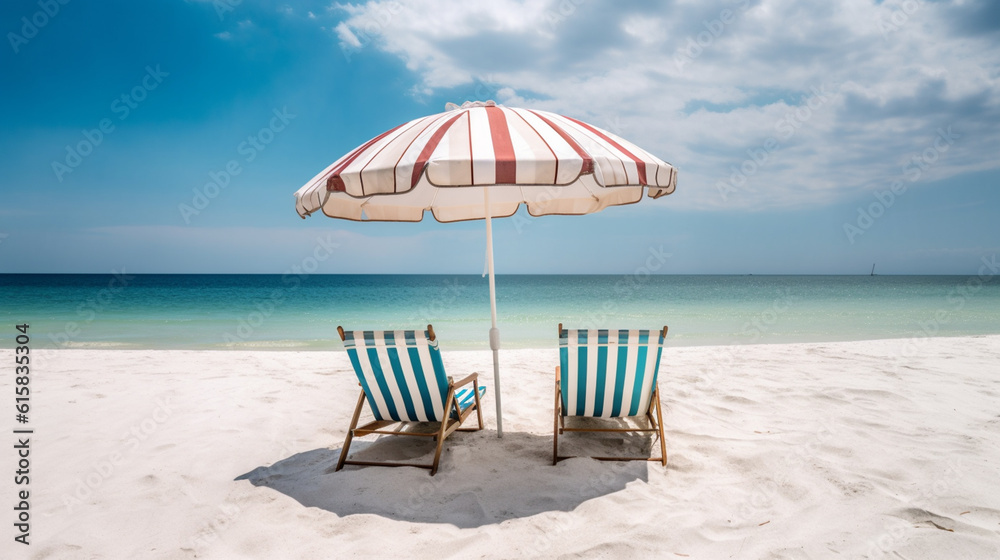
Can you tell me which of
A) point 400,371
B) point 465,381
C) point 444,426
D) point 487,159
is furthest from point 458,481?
point 487,159

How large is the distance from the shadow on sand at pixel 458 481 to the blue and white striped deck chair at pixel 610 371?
20 centimetres

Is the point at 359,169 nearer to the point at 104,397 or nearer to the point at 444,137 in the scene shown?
the point at 444,137

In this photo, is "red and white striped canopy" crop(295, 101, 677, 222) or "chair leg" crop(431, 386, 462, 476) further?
"chair leg" crop(431, 386, 462, 476)

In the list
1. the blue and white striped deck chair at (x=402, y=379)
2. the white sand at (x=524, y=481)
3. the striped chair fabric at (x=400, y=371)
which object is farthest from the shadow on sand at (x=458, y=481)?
the striped chair fabric at (x=400, y=371)

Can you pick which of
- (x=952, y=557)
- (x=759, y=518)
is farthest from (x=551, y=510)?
(x=952, y=557)

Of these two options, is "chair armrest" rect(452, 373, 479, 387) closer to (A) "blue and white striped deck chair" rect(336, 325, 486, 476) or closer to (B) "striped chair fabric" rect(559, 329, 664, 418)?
(A) "blue and white striped deck chair" rect(336, 325, 486, 476)

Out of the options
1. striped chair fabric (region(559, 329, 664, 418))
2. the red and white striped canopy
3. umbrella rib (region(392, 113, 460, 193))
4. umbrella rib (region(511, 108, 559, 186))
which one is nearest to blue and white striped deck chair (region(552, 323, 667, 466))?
striped chair fabric (region(559, 329, 664, 418))

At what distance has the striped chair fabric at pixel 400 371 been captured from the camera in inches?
117

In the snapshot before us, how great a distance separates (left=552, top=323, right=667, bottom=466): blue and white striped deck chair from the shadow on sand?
20cm

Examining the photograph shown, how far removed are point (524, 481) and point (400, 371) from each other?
3.24 feet

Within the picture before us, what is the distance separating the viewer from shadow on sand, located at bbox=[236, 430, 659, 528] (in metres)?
2.54

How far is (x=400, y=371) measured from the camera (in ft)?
10.0

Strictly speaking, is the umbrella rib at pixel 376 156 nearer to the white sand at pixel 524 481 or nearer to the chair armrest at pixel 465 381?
the chair armrest at pixel 465 381

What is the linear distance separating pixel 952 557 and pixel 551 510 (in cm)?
165
